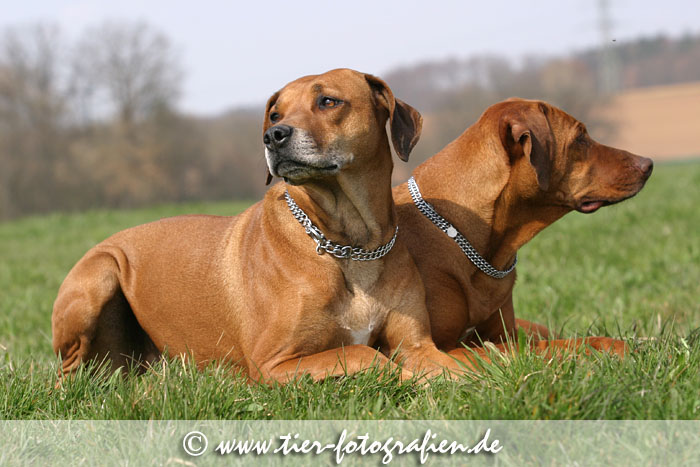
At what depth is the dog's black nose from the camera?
3.52 m

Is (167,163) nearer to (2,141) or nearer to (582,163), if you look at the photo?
(2,141)

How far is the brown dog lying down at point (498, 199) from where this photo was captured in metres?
4.17

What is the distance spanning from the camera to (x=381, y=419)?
282 cm

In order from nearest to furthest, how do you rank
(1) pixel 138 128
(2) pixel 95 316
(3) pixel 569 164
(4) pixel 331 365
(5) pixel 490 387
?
(5) pixel 490 387 → (4) pixel 331 365 → (3) pixel 569 164 → (2) pixel 95 316 → (1) pixel 138 128

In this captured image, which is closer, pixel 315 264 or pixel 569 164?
pixel 315 264

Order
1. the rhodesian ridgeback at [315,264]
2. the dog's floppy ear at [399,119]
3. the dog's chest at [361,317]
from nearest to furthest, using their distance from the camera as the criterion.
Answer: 1. the rhodesian ridgeback at [315,264]
2. the dog's chest at [361,317]
3. the dog's floppy ear at [399,119]

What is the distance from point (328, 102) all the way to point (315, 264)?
0.85m

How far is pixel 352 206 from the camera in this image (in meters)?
3.88

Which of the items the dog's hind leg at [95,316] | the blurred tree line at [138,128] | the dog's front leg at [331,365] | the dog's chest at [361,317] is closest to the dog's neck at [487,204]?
the dog's chest at [361,317]

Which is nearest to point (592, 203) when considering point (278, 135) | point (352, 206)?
point (352, 206)

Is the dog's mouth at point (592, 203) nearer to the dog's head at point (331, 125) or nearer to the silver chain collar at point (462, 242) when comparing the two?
the silver chain collar at point (462, 242)

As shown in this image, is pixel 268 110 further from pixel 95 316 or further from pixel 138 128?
pixel 138 128

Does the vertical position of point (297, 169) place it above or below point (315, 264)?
above

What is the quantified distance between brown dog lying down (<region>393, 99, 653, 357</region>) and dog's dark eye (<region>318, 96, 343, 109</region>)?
3.01ft
